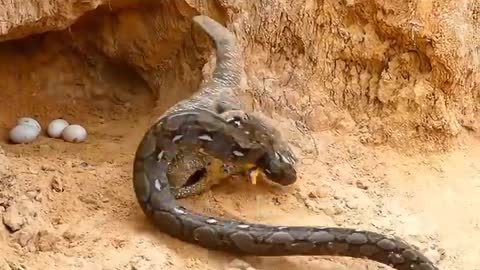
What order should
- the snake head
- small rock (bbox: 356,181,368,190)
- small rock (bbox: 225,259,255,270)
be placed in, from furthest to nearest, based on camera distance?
small rock (bbox: 356,181,368,190)
the snake head
small rock (bbox: 225,259,255,270)

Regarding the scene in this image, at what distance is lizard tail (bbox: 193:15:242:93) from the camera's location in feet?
12.5

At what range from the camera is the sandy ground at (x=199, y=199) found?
329 centimetres

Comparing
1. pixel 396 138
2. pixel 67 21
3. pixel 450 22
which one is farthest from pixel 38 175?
pixel 450 22

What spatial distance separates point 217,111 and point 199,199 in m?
0.36

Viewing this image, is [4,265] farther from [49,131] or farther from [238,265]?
[49,131]

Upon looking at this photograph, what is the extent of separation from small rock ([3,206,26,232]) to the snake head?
0.96 m

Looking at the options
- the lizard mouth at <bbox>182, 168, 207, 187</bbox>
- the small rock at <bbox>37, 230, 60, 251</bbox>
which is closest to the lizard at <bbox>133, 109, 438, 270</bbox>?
the lizard mouth at <bbox>182, 168, 207, 187</bbox>

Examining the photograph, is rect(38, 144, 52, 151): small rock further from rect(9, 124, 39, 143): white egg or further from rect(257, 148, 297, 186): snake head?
rect(257, 148, 297, 186): snake head

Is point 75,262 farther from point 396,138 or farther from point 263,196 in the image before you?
point 396,138

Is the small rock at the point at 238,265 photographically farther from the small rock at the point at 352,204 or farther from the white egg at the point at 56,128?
the white egg at the point at 56,128

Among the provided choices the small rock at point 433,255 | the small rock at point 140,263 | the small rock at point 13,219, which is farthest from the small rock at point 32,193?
the small rock at point 433,255

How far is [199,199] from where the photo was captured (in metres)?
3.68

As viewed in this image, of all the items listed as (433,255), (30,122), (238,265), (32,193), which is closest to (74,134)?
(30,122)

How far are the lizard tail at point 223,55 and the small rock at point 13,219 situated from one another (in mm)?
954
